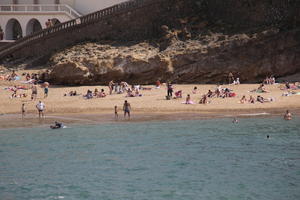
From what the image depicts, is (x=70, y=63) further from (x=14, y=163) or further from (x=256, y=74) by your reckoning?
(x=14, y=163)

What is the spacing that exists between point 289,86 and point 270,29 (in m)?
5.00

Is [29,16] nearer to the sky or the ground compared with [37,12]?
nearer to the ground

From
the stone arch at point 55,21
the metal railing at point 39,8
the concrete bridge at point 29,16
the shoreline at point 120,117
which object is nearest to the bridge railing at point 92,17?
the stone arch at point 55,21

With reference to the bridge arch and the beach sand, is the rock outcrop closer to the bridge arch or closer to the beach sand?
the beach sand

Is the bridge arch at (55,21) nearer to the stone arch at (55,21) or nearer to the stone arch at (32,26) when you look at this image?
the stone arch at (55,21)

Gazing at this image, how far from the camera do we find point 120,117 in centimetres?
3869

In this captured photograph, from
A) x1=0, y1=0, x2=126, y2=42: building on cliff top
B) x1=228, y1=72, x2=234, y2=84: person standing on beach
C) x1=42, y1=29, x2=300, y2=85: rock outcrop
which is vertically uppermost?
x1=0, y1=0, x2=126, y2=42: building on cliff top

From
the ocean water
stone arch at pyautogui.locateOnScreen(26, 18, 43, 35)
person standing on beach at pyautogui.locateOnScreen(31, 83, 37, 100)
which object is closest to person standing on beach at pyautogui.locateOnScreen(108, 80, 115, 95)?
person standing on beach at pyautogui.locateOnScreen(31, 83, 37, 100)

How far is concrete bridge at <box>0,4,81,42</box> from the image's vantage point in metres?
54.4

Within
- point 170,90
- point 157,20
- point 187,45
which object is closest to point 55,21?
point 157,20

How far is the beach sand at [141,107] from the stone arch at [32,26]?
1229 centimetres

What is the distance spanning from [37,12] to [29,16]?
83cm

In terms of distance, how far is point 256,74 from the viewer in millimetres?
46594

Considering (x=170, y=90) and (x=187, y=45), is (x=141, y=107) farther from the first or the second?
(x=187, y=45)
